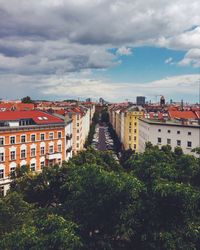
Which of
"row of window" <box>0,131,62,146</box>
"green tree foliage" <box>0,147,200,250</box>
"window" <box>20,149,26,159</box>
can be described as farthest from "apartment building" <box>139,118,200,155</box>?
"green tree foliage" <box>0,147,200,250</box>

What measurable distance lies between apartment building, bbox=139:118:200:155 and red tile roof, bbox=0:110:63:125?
2442 centimetres

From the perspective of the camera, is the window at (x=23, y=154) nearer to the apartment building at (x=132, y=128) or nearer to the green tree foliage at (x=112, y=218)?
the green tree foliage at (x=112, y=218)

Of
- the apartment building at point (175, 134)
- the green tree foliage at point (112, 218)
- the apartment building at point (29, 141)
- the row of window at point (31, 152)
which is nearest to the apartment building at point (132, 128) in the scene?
the apartment building at point (175, 134)

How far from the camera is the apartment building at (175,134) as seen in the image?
6625 centimetres

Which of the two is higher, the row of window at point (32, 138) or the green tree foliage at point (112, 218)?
the row of window at point (32, 138)

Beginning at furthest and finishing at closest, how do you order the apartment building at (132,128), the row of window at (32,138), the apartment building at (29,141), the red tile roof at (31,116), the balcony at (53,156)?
the apartment building at (132,128), the balcony at (53,156), the red tile roof at (31,116), the apartment building at (29,141), the row of window at (32,138)

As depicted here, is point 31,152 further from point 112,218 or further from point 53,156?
point 112,218

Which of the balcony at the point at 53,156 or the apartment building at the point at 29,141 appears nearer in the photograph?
the apartment building at the point at 29,141

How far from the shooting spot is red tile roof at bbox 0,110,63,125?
55125mm

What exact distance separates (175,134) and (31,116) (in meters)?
32.7

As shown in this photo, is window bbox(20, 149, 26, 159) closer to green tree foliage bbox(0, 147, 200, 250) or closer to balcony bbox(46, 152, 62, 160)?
balcony bbox(46, 152, 62, 160)

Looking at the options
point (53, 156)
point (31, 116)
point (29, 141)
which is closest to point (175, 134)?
point (53, 156)

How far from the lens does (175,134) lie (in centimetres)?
6962

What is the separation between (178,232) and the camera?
2012 cm
